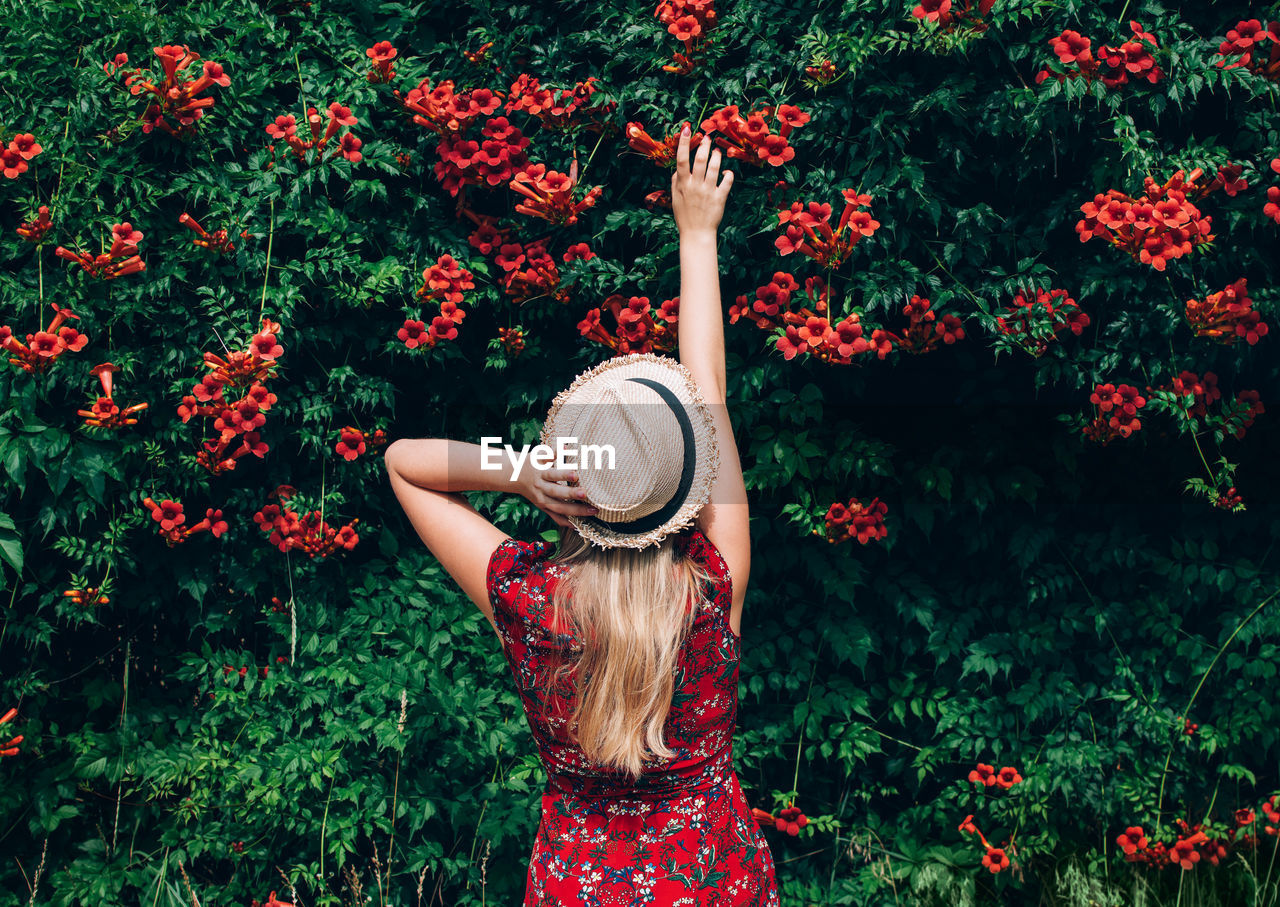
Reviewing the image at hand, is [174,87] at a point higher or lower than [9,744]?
→ higher

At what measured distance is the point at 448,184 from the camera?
3.28 meters

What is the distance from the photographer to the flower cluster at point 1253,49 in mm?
2775

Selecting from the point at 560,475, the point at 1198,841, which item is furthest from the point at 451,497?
the point at 1198,841

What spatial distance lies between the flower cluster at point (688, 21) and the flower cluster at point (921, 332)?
111cm

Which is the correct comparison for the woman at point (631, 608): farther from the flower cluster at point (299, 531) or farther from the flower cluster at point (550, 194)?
the flower cluster at point (299, 531)

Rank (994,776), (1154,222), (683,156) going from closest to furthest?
1. (683,156)
2. (1154,222)
3. (994,776)

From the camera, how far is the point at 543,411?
3580mm

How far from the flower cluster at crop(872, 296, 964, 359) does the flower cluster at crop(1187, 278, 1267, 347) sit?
0.74 metres

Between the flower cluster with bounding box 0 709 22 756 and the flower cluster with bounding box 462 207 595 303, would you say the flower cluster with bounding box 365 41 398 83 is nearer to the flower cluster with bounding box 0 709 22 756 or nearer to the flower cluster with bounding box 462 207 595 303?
the flower cluster with bounding box 462 207 595 303

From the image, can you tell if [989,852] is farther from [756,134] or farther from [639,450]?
[756,134]

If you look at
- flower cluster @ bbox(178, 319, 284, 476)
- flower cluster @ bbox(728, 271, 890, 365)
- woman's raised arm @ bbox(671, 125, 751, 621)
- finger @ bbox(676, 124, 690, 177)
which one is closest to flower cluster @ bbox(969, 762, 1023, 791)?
flower cluster @ bbox(728, 271, 890, 365)

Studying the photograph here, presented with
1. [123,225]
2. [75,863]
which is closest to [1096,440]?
[123,225]

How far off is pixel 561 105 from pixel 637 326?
0.82 metres

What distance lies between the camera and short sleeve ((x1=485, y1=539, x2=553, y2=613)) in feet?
6.36
